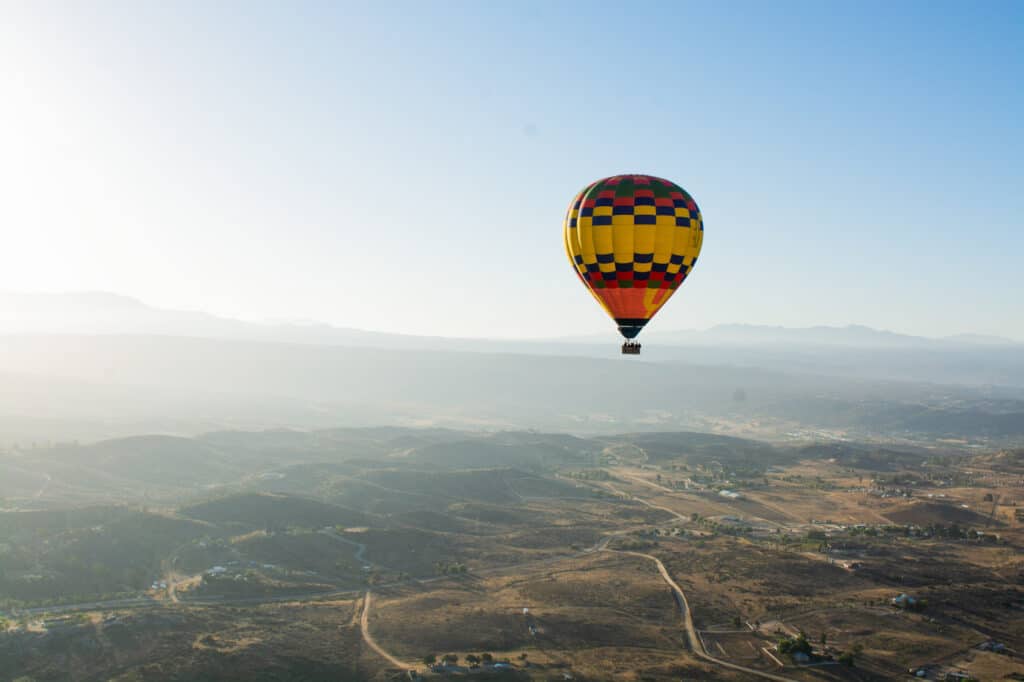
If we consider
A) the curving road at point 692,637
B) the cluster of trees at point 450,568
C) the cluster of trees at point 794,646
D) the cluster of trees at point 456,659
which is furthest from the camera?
the cluster of trees at point 450,568

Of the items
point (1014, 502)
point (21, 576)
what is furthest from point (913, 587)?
point (21, 576)

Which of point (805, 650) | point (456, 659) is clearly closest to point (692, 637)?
point (805, 650)

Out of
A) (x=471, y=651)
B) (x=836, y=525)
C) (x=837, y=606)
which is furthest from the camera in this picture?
(x=836, y=525)

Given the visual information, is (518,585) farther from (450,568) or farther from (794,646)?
(794,646)

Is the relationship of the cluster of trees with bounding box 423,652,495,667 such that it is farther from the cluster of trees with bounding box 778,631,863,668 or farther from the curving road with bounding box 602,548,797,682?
the cluster of trees with bounding box 778,631,863,668

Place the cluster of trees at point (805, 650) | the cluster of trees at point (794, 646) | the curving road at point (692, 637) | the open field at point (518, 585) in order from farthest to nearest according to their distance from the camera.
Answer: the cluster of trees at point (794, 646) < the cluster of trees at point (805, 650) < the open field at point (518, 585) < the curving road at point (692, 637)

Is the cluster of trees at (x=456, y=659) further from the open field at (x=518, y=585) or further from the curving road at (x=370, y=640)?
the curving road at (x=370, y=640)

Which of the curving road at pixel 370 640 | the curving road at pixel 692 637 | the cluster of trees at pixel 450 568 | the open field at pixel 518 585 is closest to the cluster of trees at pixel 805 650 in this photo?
the open field at pixel 518 585

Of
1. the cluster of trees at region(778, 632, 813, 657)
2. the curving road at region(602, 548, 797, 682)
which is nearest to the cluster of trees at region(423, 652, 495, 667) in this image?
the curving road at region(602, 548, 797, 682)

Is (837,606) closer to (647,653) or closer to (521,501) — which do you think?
(647,653)
